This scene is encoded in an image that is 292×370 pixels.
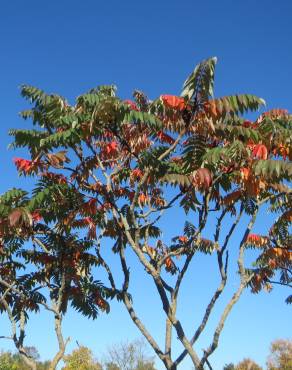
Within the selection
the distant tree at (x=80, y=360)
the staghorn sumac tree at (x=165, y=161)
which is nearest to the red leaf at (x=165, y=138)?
the staghorn sumac tree at (x=165, y=161)

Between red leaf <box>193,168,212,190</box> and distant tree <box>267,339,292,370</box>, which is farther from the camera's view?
distant tree <box>267,339,292,370</box>

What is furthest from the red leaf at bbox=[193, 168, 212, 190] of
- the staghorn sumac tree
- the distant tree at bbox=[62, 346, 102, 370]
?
the distant tree at bbox=[62, 346, 102, 370]

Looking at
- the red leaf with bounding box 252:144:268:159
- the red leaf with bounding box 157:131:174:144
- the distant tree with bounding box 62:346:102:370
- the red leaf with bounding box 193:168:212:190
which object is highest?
the distant tree with bounding box 62:346:102:370

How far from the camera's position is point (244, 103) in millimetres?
7816

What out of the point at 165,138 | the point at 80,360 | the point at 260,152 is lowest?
the point at 260,152

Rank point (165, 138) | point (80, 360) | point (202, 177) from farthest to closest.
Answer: point (80, 360) < point (165, 138) < point (202, 177)

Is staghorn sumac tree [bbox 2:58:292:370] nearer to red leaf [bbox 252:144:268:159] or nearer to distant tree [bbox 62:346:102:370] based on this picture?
red leaf [bbox 252:144:268:159]

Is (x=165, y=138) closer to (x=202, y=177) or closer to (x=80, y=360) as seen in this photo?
(x=202, y=177)

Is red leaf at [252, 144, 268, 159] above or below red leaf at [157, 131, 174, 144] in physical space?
below

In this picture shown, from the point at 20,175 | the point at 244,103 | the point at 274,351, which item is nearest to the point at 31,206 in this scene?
the point at 20,175

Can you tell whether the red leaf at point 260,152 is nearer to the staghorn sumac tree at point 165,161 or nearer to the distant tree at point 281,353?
the staghorn sumac tree at point 165,161

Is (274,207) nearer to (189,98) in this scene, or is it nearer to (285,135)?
(285,135)

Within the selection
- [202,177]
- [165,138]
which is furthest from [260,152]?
[165,138]

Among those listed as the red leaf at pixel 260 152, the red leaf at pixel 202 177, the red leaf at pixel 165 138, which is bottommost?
the red leaf at pixel 202 177
